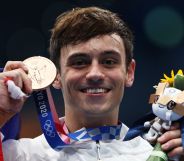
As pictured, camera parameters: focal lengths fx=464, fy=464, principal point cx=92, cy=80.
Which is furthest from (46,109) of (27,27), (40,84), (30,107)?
(27,27)

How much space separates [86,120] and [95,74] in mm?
232

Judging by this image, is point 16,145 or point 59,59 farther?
point 59,59

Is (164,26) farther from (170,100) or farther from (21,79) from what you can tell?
(21,79)

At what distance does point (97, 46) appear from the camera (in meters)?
1.85

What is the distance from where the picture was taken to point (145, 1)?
3695 millimetres

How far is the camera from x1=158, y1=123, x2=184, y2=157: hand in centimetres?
168

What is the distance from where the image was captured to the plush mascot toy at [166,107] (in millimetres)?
1697

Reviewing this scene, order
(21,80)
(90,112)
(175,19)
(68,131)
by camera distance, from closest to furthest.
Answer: (21,80) → (90,112) → (68,131) → (175,19)

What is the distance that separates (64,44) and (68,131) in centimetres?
37

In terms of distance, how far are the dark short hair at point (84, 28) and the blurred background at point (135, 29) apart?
1593mm

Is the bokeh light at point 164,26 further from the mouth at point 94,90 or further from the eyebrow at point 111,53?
the mouth at point 94,90

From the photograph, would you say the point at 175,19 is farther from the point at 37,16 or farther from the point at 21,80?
the point at 21,80

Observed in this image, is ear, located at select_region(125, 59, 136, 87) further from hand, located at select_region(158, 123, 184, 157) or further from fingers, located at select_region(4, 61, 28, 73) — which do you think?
fingers, located at select_region(4, 61, 28, 73)

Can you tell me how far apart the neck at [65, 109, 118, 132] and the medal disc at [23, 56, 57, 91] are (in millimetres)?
272
